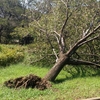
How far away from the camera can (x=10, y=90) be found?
7020mm

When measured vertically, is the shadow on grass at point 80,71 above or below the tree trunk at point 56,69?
below

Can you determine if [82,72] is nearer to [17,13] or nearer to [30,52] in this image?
[30,52]

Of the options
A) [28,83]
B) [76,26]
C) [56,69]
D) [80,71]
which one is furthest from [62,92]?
[76,26]

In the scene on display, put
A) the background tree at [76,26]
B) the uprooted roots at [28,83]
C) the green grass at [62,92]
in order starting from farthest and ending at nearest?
the background tree at [76,26]
the uprooted roots at [28,83]
the green grass at [62,92]

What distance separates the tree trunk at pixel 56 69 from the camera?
865cm

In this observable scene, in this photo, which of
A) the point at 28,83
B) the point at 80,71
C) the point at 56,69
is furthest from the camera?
the point at 80,71

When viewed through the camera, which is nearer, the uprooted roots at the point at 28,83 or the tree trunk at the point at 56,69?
the uprooted roots at the point at 28,83

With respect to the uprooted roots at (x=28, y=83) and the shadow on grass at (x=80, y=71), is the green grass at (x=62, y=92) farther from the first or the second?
the shadow on grass at (x=80, y=71)

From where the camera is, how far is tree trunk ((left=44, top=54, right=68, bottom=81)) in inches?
340

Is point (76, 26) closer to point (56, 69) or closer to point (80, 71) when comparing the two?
point (80, 71)

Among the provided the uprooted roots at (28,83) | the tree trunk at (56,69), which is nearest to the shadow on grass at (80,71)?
the tree trunk at (56,69)

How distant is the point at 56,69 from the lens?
887 centimetres

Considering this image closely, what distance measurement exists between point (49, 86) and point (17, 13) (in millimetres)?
32541

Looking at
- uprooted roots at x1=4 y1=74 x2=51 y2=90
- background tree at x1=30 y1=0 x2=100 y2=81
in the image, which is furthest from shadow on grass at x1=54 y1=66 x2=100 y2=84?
uprooted roots at x1=4 y1=74 x2=51 y2=90
